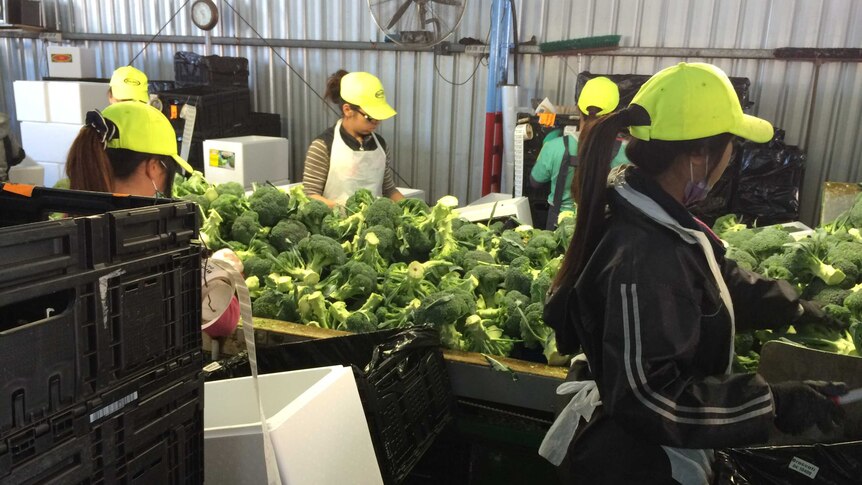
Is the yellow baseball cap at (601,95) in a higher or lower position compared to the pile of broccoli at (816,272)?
higher

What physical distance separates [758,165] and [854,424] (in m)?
3.49

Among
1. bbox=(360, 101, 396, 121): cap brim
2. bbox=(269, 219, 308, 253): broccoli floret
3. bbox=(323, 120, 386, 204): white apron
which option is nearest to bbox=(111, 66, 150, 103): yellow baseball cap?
bbox=(323, 120, 386, 204): white apron

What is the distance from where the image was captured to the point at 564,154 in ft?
14.7

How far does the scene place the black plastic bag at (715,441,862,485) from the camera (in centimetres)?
131

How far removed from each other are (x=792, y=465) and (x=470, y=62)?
4927 mm

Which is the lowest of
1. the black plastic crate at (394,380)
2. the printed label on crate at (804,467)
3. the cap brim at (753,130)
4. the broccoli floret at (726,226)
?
the black plastic crate at (394,380)

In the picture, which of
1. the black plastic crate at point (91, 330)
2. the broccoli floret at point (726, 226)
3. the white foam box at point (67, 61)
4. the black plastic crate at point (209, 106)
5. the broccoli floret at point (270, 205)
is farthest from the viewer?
the white foam box at point (67, 61)

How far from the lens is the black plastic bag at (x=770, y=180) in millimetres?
4465

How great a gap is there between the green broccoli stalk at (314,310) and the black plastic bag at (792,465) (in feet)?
4.36

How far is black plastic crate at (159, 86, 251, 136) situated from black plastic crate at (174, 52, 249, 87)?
91mm

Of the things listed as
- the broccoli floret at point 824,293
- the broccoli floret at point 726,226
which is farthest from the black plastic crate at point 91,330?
the broccoli floret at point 726,226

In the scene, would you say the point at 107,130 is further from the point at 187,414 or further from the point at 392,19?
the point at 392,19

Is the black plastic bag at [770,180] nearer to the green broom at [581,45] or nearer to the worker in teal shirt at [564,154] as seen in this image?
the worker in teal shirt at [564,154]

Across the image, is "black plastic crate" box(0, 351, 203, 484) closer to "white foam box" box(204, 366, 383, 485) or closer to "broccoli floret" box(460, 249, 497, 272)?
"white foam box" box(204, 366, 383, 485)
